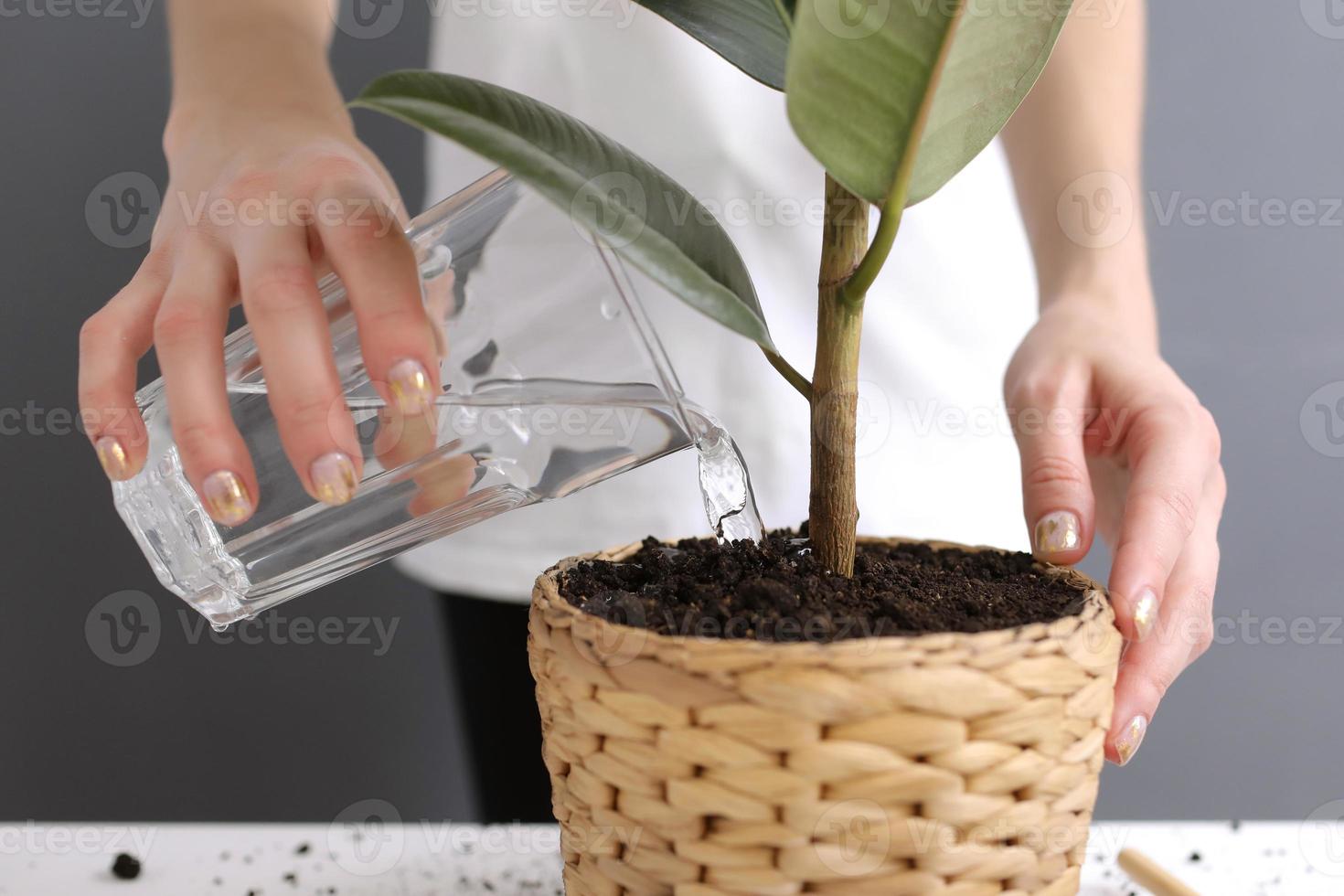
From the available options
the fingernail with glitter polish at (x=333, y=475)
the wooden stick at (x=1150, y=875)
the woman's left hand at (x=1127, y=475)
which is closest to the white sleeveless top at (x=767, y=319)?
the woman's left hand at (x=1127, y=475)

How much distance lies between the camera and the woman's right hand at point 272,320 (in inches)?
18.3

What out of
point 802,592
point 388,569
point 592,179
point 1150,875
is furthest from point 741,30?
point 388,569

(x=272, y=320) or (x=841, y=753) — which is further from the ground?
(x=272, y=320)

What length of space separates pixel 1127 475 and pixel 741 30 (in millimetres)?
451

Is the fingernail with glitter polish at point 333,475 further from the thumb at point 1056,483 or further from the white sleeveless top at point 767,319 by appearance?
the white sleeveless top at point 767,319

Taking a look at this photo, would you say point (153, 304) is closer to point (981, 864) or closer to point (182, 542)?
point (182, 542)

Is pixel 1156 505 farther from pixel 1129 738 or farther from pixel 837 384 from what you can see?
pixel 837 384

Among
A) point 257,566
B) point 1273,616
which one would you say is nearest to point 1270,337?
point 1273,616

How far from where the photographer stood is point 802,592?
1.49 ft

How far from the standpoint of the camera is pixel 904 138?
39cm

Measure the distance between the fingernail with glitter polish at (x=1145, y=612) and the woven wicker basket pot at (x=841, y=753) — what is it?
13 cm

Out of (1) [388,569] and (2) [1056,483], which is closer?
(2) [1056,483]

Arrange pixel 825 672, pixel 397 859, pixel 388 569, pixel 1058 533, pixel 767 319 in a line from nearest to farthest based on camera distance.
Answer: pixel 825 672 < pixel 1058 533 < pixel 397 859 < pixel 767 319 < pixel 388 569

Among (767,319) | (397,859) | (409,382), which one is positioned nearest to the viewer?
(409,382)
